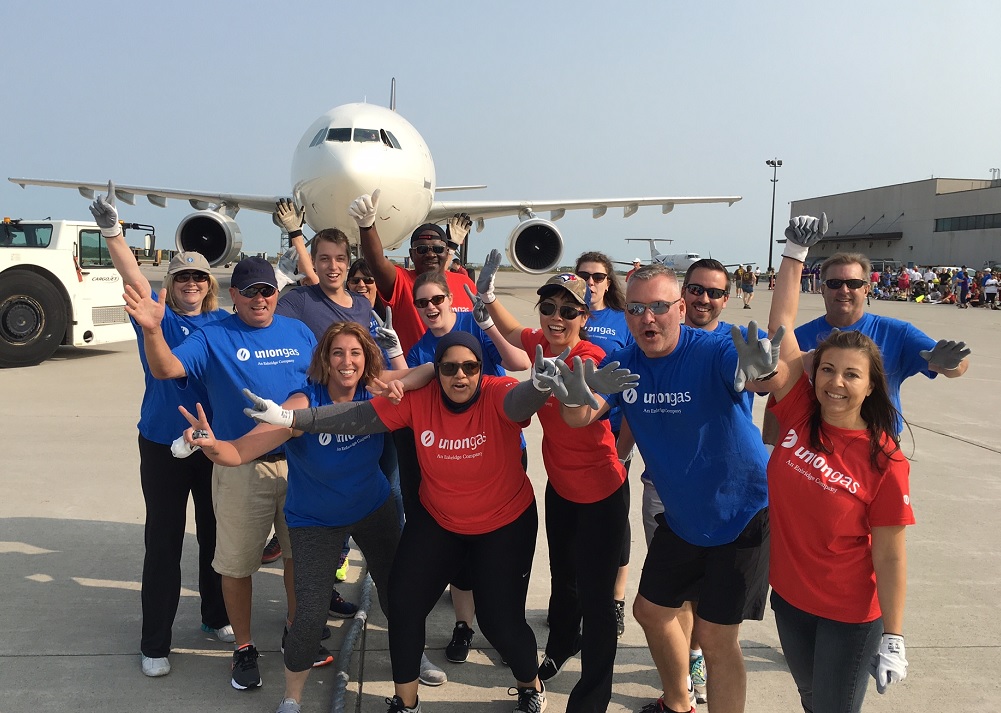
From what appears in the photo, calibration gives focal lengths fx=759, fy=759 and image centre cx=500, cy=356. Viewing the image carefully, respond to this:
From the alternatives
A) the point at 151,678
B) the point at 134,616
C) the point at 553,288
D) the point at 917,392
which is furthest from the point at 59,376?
the point at 917,392

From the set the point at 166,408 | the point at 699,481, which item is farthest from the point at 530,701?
the point at 166,408

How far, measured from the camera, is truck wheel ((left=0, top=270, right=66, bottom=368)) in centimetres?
1059

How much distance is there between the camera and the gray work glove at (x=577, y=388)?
2570 mm

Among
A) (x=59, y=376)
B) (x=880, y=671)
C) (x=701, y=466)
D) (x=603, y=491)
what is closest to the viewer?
(x=880, y=671)

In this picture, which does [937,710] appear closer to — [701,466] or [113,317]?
[701,466]

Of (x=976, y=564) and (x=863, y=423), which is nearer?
(x=863, y=423)

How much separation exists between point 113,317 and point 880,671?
11966mm

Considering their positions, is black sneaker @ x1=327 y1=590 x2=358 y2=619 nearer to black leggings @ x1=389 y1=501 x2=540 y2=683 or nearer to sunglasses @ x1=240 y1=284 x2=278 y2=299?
black leggings @ x1=389 y1=501 x2=540 y2=683

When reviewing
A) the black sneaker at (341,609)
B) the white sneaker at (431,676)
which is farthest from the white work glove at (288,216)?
the white sneaker at (431,676)

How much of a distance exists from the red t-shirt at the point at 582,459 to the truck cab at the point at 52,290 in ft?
30.6

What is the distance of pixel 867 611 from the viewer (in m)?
2.30

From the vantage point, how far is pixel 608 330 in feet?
13.7

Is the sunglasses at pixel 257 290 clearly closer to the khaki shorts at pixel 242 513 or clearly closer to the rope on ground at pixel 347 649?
the khaki shorts at pixel 242 513

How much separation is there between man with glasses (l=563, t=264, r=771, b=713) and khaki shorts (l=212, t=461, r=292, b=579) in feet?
4.75
